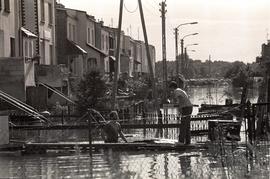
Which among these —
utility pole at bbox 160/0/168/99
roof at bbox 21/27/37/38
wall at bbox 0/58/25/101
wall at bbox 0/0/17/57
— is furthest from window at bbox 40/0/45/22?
wall at bbox 0/58/25/101

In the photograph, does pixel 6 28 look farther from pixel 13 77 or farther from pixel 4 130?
pixel 4 130

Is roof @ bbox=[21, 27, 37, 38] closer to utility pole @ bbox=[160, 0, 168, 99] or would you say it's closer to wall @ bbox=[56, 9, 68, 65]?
utility pole @ bbox=[160, 0, 168, 99]

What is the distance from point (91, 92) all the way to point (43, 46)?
31.6 feet

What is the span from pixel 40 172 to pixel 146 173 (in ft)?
7.26

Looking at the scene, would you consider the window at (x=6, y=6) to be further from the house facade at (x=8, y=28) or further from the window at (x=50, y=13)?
the window at (x=50, y=13)

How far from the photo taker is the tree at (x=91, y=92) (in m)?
29.1

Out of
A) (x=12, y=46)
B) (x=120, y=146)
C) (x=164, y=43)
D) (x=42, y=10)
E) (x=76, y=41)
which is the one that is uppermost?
(x=42, y=10)

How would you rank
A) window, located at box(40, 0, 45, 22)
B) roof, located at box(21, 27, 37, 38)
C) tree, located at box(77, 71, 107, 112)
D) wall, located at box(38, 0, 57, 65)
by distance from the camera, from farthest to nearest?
window, located at box(40, 0, 45, 22)
wall, located at box(38, 0, 57, 65)
roof, located at box(21, 27, 37, 38)
tree, located at box(77, 71, 107, 112)

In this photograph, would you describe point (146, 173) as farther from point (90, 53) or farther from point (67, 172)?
point (90, 53)

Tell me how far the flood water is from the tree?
13697 mm

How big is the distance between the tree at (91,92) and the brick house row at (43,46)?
1.16 metres

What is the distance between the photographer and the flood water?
464 inches

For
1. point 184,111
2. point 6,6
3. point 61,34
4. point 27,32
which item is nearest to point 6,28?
point 6,6

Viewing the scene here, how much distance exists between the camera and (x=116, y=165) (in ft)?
43.0
